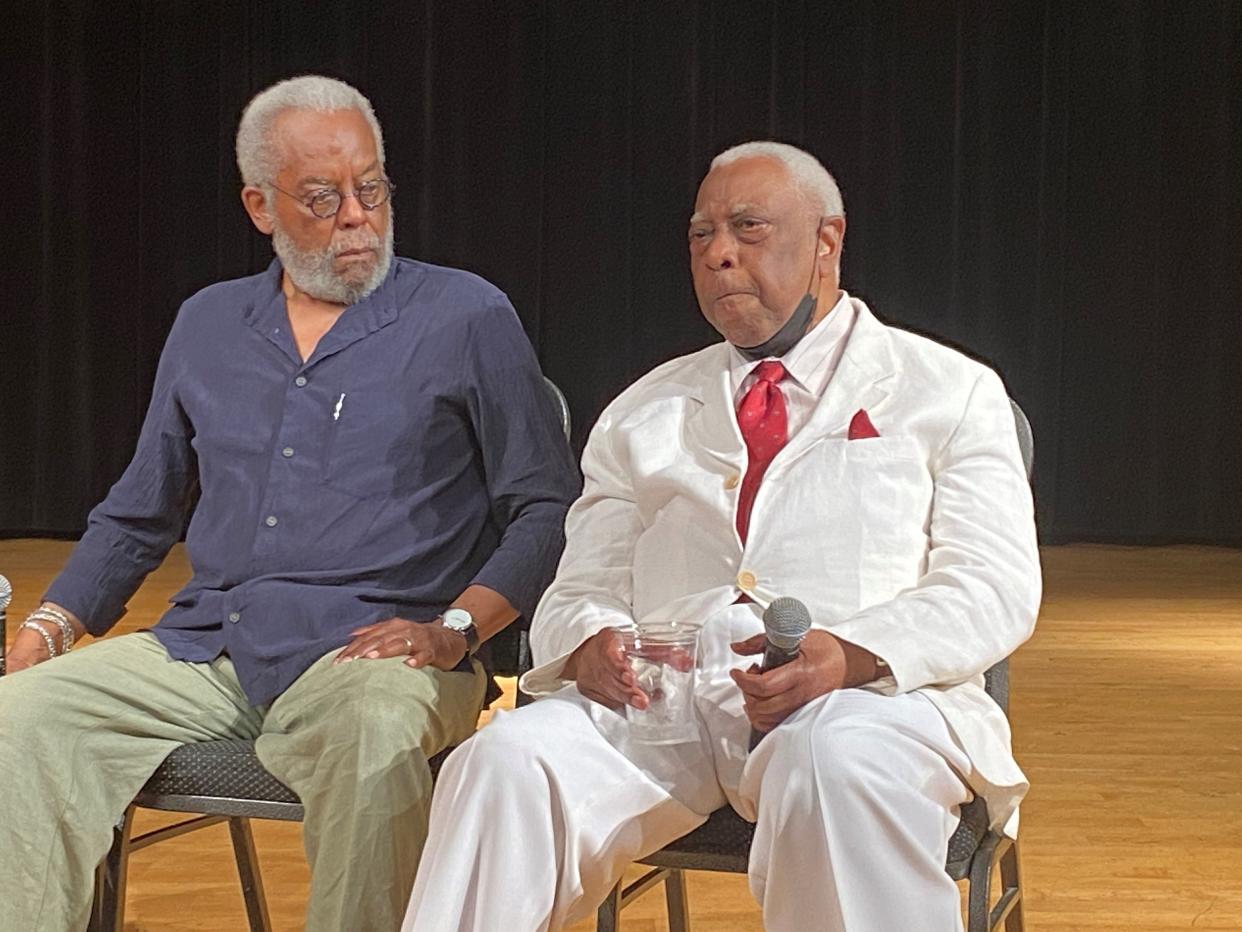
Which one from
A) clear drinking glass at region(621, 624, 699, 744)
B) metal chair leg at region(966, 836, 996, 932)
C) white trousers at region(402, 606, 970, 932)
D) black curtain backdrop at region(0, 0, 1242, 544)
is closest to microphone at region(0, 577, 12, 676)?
white trousers at region(402, 606, 970, 932)

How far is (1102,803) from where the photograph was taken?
3881mm

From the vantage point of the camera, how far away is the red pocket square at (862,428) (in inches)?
86.6

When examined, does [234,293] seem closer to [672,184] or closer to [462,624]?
[462,624]

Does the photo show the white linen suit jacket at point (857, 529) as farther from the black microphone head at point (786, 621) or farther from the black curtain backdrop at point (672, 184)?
the black curtain backdrop at point (672, 184)

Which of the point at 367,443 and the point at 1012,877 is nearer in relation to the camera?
the point at 1012,877

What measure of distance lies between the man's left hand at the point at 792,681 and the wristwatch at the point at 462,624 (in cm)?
46

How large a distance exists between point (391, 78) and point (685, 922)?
741 centimetres

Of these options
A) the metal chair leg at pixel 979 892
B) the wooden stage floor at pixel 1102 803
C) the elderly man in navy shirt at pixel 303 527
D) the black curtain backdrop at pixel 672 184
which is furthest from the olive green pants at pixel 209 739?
the black curtain backdrop at pixel 672 184

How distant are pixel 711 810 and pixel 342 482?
2.46ft

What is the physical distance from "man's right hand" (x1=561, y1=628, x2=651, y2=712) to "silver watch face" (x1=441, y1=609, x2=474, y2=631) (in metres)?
0.22

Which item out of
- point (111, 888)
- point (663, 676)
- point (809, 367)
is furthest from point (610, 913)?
point (809, 367)

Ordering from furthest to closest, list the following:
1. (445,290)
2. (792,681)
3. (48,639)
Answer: (445,290) < (48,639) < (792,681)

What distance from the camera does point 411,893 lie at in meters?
2.01

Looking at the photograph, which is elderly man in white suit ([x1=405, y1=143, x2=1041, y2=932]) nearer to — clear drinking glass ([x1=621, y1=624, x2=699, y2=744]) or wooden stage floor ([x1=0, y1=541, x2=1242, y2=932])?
clear drinking glass ([x1=621, y1=624, x2=699, y2=744])
